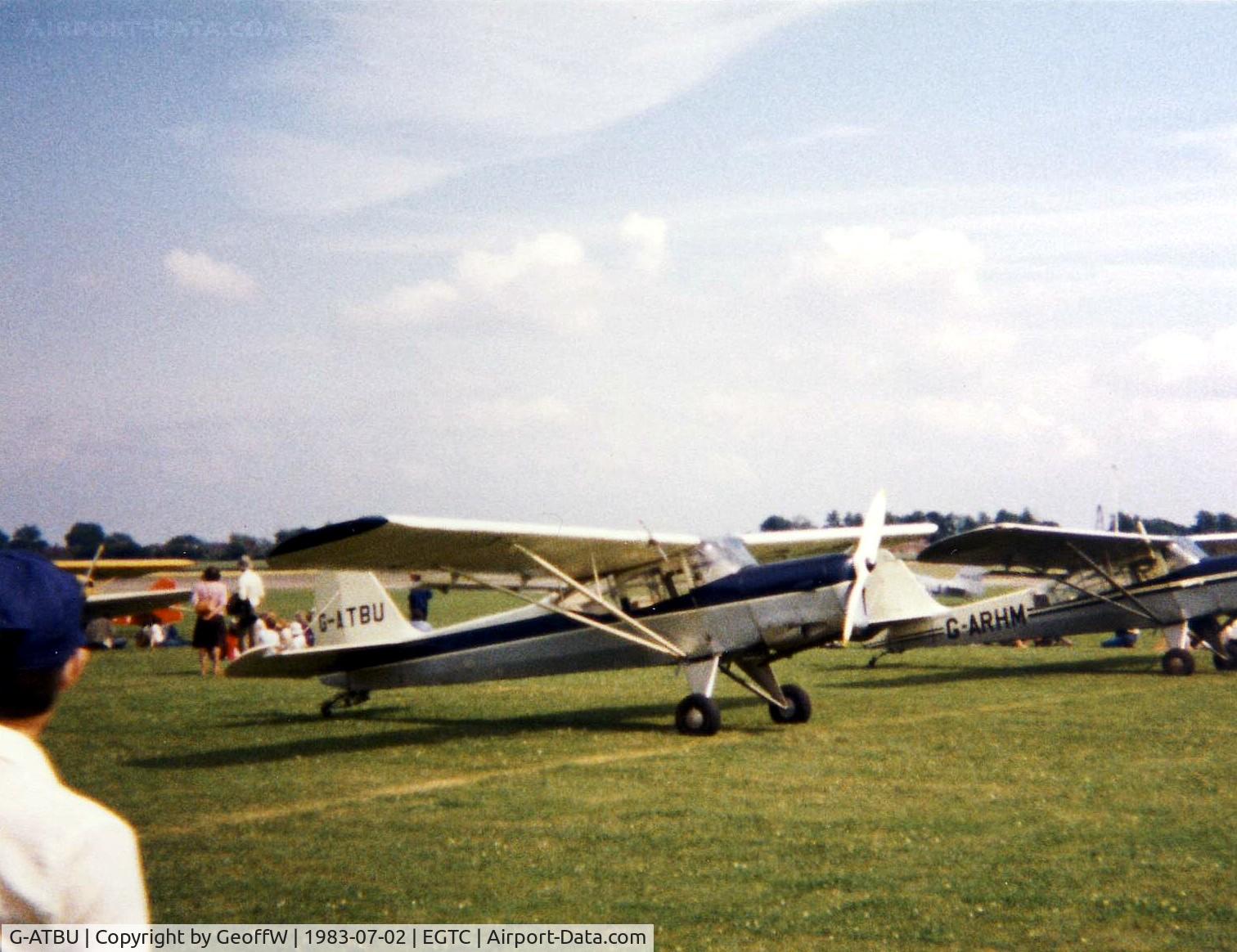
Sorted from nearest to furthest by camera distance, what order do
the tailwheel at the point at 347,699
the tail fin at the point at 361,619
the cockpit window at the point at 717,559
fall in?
the cockpit window at the point at 717,559 → the tail fin at the point at 361,619 → the tailwheel at the point at 347,699

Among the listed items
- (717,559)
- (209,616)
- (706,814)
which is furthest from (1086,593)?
(209,616)

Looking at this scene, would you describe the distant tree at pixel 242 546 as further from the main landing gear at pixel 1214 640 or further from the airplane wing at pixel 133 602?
the main landing gear at pixel 1214 640

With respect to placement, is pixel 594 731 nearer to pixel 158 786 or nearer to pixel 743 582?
pixel 743 582

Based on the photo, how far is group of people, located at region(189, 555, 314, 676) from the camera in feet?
65.9

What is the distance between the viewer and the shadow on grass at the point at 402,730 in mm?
11120

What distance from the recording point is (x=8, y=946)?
1.65 metres

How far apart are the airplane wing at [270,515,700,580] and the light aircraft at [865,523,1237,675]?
21.1 ft

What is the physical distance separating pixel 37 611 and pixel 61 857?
13.7 inches

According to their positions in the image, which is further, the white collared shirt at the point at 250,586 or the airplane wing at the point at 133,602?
the white collared shirt at the point at 250,586

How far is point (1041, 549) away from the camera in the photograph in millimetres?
19406

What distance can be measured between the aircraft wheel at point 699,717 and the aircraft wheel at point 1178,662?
907 centimetres

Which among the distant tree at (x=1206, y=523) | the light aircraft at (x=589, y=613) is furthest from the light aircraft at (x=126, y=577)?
the distant tree at (x=1206, y=523)

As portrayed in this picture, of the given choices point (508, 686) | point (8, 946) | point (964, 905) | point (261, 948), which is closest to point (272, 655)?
point (508, 686)

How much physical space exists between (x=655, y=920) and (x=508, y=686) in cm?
1233
